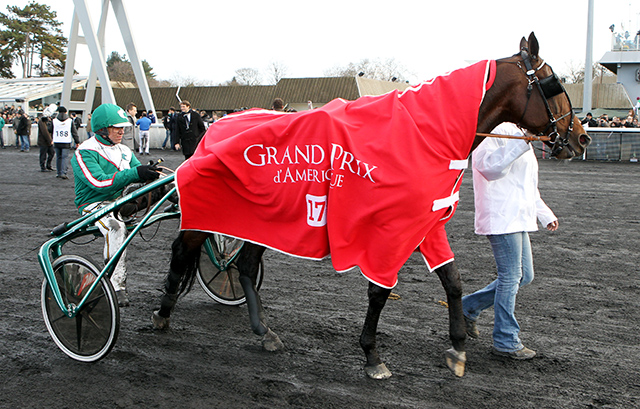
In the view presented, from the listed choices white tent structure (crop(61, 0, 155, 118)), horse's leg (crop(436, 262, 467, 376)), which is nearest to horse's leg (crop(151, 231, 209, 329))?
horse's leg (crop(436, 262, 467, 376))

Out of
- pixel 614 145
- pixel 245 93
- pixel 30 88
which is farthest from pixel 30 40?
pixel 614 145

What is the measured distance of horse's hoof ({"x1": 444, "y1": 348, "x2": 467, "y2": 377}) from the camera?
327cm

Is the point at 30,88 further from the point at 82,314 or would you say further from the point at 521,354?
the point at 521,354

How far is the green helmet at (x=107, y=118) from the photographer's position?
4359mm

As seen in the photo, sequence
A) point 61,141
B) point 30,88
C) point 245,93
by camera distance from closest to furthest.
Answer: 1. point 61,141
2. point 245,93
3. point 30,88

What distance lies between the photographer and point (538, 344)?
146 inches

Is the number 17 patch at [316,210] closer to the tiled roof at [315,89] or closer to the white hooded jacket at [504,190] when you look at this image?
the white hooded jacket at [504,190]

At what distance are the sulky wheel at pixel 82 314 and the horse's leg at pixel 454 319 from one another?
2124 mm

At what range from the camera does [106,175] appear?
4227mm

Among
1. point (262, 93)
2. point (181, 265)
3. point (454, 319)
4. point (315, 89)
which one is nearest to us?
point (454, 319)

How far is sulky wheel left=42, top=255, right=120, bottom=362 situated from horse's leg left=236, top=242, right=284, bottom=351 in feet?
2.95

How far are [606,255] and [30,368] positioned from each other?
5926 mm

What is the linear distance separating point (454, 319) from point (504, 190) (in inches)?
36.0

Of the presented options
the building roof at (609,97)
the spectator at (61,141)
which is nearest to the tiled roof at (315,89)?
the building roof at (609,97)
